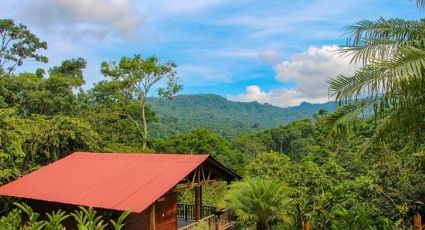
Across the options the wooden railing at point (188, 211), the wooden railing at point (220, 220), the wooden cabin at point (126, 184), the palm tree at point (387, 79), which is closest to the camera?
the palm tree at point (387, 79)

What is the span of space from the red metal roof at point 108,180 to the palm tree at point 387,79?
612 cm

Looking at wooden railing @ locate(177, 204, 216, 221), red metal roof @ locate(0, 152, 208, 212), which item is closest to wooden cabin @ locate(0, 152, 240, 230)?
red metal roof @ locate(0, 152, 208, 212)

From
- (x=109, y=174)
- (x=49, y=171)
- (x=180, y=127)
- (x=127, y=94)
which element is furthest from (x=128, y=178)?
(x=180, y=127)

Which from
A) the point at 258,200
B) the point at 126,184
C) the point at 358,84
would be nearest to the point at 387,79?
the point at 358,84

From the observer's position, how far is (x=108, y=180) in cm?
1356

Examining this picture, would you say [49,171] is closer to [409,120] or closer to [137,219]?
[137,219]

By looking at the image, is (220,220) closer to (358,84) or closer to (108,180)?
(108,180)

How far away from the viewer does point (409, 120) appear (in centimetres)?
808

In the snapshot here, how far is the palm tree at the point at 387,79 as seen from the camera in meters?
6.07

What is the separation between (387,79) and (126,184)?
9.17m

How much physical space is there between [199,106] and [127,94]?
16368cm

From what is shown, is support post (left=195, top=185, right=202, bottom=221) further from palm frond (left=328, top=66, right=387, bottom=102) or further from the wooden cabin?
palm frond (left=328, top=66, right=387, bottom=102)

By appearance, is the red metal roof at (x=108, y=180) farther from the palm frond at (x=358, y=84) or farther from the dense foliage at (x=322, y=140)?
the palm frond at (x=358, y=84)

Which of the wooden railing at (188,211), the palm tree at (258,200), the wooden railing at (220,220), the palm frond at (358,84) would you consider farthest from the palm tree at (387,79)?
the wooden railing at (188,211)
